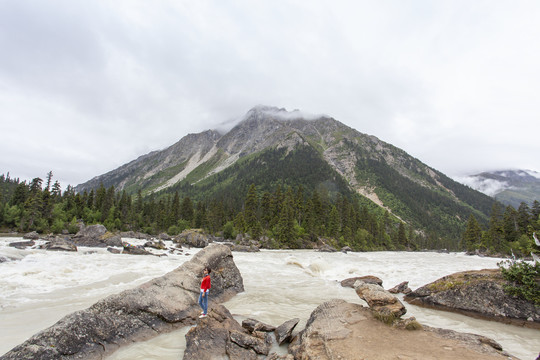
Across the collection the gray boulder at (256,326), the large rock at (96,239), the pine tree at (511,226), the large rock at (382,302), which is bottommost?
the large rock at (96,239)

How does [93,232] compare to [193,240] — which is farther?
[193,240]

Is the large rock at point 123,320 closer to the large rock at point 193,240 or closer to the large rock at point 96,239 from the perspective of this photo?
the large rock at point 96,239

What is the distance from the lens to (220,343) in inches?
313

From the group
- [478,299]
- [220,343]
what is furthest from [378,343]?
[478,299]

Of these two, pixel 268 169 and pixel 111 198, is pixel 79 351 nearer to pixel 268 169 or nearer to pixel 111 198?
pixel 111 198

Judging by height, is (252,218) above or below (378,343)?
above

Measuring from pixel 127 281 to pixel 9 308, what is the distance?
677 cm

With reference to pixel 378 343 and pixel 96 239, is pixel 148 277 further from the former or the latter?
pixel 96 239

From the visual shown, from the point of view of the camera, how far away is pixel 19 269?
1791cm

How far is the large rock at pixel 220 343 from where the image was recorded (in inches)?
291

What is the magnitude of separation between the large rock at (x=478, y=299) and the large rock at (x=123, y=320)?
1165cm

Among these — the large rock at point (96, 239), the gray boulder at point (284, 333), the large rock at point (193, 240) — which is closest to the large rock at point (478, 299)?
the gray boulder at point (284, 333)

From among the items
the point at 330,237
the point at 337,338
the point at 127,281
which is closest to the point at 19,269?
the point at 127,281

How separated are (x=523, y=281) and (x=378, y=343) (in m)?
9.81
